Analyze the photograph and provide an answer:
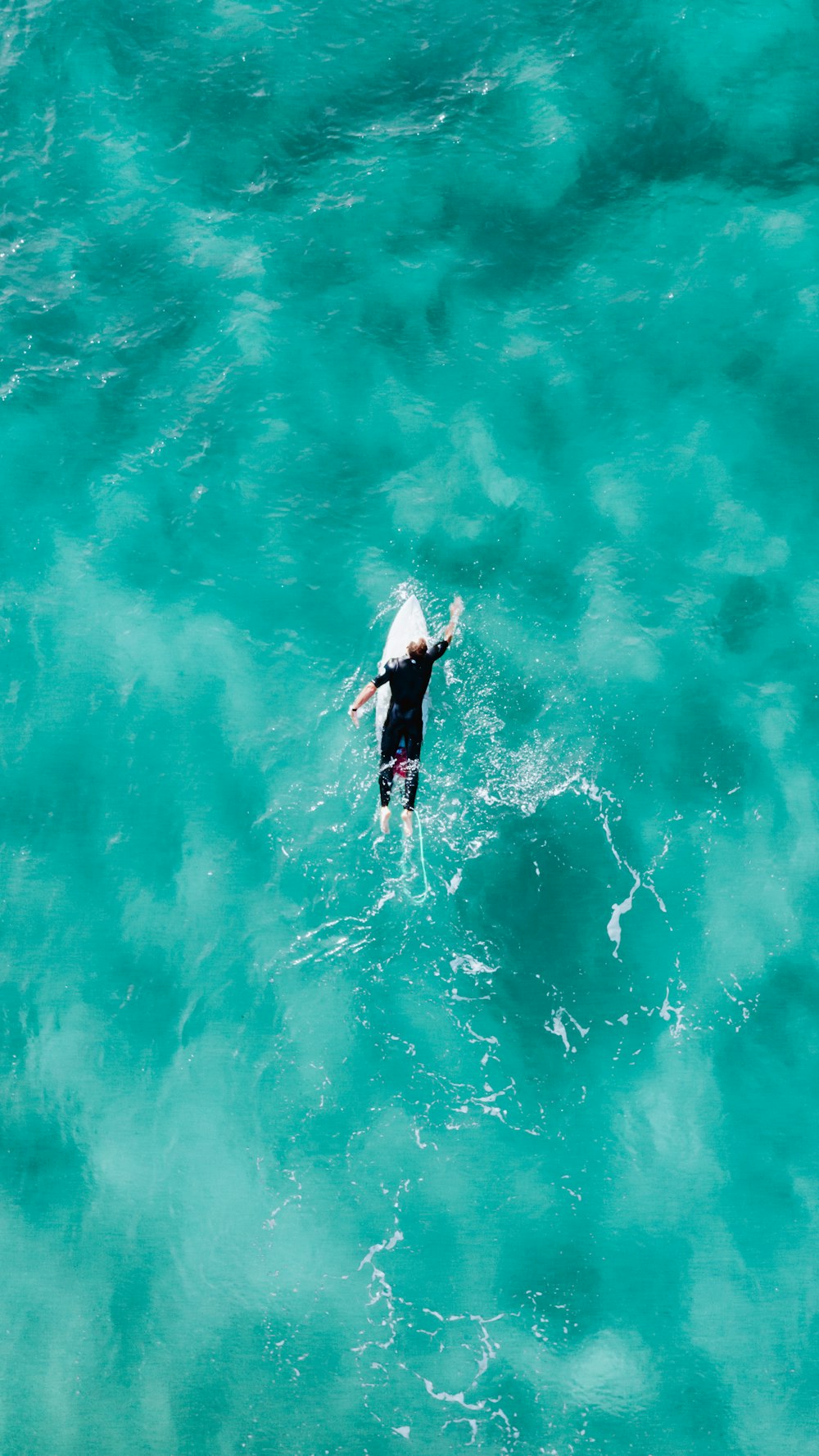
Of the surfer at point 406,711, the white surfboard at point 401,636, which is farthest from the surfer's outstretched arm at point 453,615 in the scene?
the white surfboard at point 401,636

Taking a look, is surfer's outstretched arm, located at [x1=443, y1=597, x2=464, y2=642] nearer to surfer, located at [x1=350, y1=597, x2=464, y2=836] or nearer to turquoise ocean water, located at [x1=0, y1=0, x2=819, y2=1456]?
surfer, located at [x1=350, y1=597, x2=464, y2=836]

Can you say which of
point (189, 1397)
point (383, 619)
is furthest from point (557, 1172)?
point (383, 619)

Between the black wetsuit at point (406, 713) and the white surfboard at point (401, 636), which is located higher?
the white surfboard at point (401, 636)

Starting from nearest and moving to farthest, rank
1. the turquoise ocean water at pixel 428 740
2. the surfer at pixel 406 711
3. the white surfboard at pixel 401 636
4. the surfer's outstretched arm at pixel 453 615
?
the surfer at pixel 406 711 → the turquoise ocean water at pixel 428 740 → the surfer's outstretched arm at pixel 453 615 → the white surfboard at pixel 401 636

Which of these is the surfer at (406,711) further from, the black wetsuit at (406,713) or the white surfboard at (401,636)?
the white surfboard at (401,636)

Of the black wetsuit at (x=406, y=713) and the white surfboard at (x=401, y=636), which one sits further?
the white surfboard at (x=401, y=636)

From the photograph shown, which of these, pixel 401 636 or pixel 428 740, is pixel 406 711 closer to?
pixel 428 740
